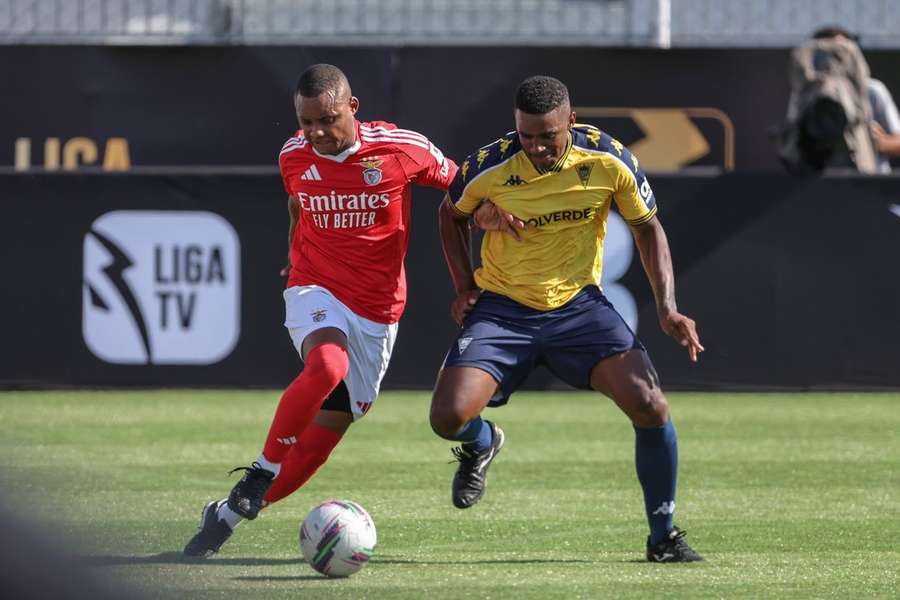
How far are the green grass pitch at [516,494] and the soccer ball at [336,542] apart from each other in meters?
0.07

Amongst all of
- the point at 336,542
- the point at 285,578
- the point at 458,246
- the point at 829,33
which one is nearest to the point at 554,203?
the point at 458,246

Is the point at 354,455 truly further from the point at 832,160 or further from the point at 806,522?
the point at 832,160

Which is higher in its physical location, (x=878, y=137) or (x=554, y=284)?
(x=554, y=284)

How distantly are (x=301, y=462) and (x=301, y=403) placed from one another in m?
0.37

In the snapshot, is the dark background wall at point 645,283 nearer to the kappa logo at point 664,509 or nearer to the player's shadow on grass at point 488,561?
the player's shadow on grass at point 488,561

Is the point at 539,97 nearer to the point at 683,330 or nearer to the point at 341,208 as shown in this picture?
the point at 683,330

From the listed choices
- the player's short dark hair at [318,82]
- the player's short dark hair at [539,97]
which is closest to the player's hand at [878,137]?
the player's short dark hair at [539,97]

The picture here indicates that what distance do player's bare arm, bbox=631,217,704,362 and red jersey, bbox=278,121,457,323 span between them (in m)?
1.03

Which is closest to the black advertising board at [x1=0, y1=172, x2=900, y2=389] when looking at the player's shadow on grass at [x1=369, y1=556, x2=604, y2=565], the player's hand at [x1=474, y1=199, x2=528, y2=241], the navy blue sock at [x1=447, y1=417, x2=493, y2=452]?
the navy blue sock at [x1=447, y1=417, x2=493, y2=452]

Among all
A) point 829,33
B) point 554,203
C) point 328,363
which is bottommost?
point 328,363

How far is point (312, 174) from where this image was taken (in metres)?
5.93

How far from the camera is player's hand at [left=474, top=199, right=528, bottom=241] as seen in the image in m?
5.65

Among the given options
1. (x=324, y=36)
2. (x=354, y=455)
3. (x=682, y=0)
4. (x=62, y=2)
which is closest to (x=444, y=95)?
(x=324, y=36)

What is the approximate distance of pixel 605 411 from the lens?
1080cm
